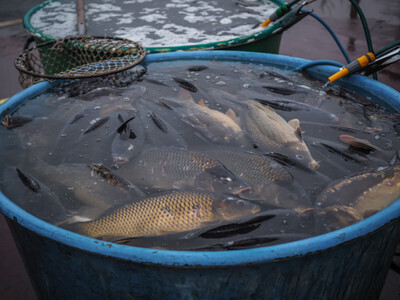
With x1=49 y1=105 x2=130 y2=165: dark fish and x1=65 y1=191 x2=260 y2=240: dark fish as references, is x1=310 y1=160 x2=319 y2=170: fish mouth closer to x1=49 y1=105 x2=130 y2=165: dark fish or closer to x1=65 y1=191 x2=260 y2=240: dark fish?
x1=65 y1=191 x2=260 y2=240: dark fish

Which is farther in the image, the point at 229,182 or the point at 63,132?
the point at 63,132

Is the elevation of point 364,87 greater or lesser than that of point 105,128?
greater

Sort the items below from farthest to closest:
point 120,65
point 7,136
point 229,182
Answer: point 120,65 < point 7,136 < point 229,182

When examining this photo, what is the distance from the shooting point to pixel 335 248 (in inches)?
43.1

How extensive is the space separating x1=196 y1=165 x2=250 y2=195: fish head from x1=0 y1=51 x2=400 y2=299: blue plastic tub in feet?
1.30

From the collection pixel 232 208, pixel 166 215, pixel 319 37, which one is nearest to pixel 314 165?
pixel 232 208

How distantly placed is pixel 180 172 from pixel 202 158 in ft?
0.37

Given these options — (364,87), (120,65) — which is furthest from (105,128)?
(364,87)

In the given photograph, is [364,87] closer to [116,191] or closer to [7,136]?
[116,191]

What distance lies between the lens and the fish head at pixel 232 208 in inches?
51.3

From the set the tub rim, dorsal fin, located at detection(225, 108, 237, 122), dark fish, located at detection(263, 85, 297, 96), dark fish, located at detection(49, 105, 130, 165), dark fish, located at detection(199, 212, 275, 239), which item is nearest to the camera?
the tub rim

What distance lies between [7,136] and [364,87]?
6.19ft

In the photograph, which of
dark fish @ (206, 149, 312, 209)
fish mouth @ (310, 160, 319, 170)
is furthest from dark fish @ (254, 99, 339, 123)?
dark fish @ (206, 149, 312, 209)

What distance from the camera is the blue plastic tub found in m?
1.03
